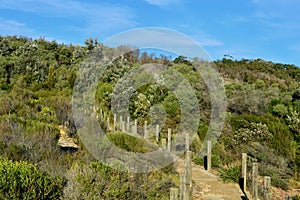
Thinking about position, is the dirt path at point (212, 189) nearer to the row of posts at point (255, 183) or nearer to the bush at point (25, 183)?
the row of posts at point (255, 183)

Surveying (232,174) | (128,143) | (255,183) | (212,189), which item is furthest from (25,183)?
(232,174)

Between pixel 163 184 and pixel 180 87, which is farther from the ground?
pixel 180 87

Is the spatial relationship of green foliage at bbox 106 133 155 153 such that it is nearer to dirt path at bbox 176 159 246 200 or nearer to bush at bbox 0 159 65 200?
dirt path at bbox 176 159 246 200

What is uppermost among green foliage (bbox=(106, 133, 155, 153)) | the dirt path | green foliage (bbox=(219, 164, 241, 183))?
green foliage (bbox=(106, 133, 155, 153))

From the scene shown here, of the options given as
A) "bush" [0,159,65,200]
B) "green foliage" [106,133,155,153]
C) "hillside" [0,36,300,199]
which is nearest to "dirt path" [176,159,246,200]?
"hillside" [0,36,300,199]

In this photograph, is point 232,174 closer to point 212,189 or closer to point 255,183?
point 212,189

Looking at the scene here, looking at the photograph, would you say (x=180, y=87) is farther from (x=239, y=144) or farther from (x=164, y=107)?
(x=239, y=144)

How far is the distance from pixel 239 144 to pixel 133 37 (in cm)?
521

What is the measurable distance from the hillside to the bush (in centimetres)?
7

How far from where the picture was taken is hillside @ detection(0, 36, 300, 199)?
18.4 feet

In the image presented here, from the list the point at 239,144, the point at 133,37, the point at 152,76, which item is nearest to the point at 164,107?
the point at 152,76

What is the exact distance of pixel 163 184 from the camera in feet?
21.1

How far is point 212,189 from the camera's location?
8.09 m

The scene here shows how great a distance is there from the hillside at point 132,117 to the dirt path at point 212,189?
0.31 meters
